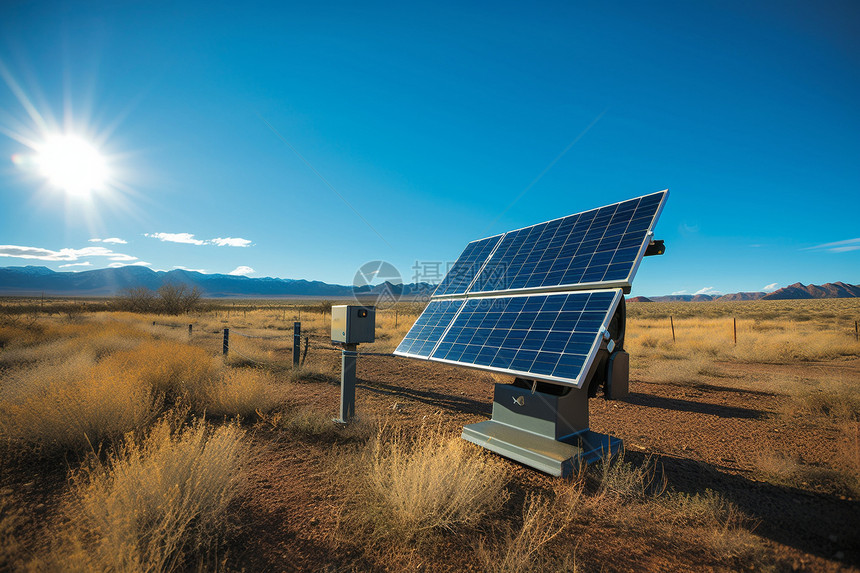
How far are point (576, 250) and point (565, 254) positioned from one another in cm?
21

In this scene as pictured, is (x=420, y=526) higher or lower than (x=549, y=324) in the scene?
lower

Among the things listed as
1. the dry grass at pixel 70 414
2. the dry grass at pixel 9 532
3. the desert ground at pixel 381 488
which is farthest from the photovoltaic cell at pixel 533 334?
the dry grass at pixel 70 414

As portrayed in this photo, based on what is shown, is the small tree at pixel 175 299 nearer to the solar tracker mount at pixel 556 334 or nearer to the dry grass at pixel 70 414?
the dry grass at pixel 70 414

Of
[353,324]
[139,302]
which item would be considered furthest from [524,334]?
[139,302]

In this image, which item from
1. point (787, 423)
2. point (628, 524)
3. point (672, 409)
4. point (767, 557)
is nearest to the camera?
point (767, 557)

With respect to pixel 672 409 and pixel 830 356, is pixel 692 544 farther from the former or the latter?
pixel 830 356

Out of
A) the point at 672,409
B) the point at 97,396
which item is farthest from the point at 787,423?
the point at 97,396

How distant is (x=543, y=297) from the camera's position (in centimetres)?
589

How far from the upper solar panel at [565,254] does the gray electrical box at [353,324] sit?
6.15 ft

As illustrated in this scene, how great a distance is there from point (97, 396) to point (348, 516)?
452cm

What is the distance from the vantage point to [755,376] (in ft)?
40.6

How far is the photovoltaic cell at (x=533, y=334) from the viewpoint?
14.9 feet

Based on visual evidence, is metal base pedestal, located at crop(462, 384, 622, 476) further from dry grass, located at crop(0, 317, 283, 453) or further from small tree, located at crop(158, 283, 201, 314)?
small tree, located at crop(158, 283, 201, 314)

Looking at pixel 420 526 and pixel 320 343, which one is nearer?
pixel 420 526
